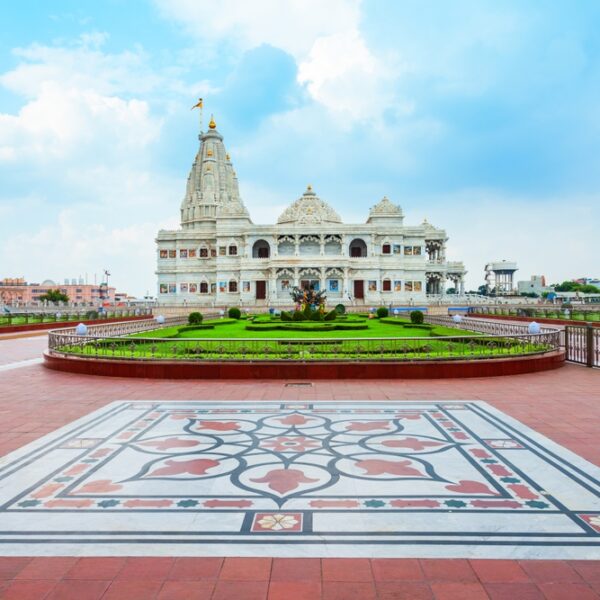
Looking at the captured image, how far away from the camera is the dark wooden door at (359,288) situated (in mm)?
62156

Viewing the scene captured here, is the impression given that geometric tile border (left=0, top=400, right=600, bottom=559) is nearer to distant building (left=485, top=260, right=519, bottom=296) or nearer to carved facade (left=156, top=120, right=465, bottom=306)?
carved facade (left=156, top=120, right=465, bottom=306)

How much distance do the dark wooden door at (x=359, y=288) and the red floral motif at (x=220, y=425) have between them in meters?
54.5

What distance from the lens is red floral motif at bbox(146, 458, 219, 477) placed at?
5957 mm

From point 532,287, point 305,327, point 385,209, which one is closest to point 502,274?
point 532,287

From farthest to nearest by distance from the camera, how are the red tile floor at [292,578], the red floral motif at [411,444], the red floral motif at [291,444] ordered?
the red floral motif at [411,444], the red floral motif at [291,444], the red tile floor at [292,578]

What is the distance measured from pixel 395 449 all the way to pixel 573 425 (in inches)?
124

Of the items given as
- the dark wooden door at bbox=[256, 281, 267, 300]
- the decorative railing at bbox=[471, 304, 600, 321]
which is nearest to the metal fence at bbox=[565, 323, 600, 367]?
the decorative railing at bbox=[471, 304, 600, 321]

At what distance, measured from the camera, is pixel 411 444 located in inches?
277

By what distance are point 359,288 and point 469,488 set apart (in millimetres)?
57441

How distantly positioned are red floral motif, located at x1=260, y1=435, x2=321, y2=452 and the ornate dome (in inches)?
2275

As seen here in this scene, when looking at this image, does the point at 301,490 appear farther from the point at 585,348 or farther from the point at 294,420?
the point at 585,348

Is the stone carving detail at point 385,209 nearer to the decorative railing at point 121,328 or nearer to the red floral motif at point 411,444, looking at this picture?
the decorative railing at point 121,328

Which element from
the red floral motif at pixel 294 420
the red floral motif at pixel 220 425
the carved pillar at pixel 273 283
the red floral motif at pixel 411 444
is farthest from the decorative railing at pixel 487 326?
the carved pillar at pixel 273 283

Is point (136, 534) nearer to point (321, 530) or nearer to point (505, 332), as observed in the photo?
point (321, 530)
